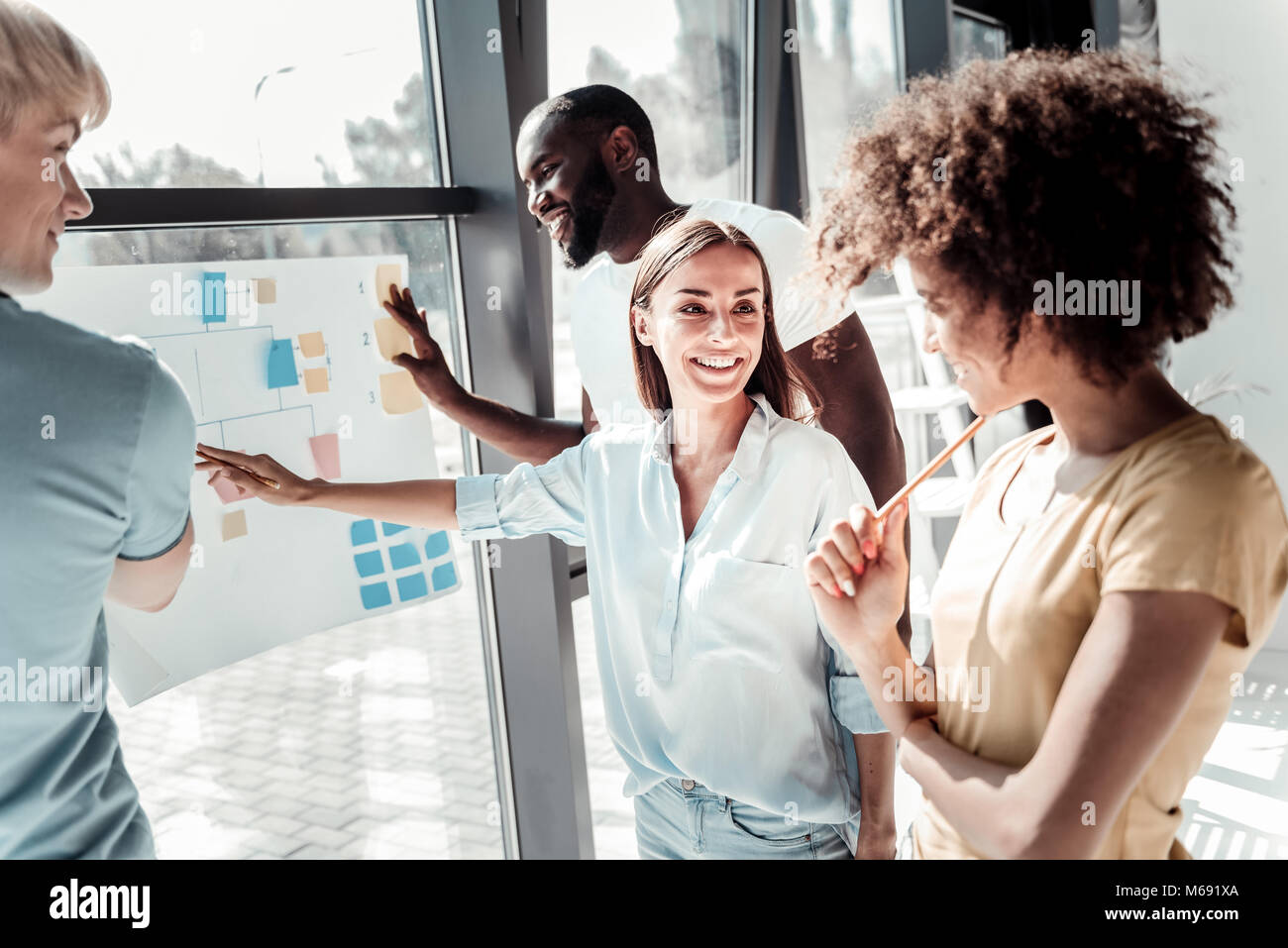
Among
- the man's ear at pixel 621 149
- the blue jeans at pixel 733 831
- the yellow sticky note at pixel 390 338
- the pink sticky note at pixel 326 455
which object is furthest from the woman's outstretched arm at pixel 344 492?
the man's ear at pixel 621 149

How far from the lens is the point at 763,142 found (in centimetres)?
314

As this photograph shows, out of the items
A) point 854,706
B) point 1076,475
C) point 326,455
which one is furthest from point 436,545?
point 1076,475

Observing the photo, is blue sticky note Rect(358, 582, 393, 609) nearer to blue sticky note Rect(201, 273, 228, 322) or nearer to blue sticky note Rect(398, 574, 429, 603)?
blue sticky note Rect(398, 574, 429, 603)

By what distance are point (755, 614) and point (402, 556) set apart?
2.83 ft

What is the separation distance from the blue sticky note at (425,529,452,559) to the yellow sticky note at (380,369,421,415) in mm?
257

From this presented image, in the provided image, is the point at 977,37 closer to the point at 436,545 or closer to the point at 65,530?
the point at 436,545

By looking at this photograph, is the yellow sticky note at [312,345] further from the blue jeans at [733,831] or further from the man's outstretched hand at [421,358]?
the blue jeans at [733,831]

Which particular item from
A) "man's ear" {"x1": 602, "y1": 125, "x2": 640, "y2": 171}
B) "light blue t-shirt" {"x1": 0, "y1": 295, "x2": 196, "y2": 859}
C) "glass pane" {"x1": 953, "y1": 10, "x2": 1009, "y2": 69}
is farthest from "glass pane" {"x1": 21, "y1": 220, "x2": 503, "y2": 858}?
"glass pane" {"x1": 953, "y1": 10, "x2": 1009, "y2": 69}

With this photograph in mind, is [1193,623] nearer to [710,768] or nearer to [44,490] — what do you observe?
[710,768]

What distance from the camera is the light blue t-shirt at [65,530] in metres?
1.03

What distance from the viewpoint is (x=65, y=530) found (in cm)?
106

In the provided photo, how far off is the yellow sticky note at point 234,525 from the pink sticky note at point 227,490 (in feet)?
0.08
